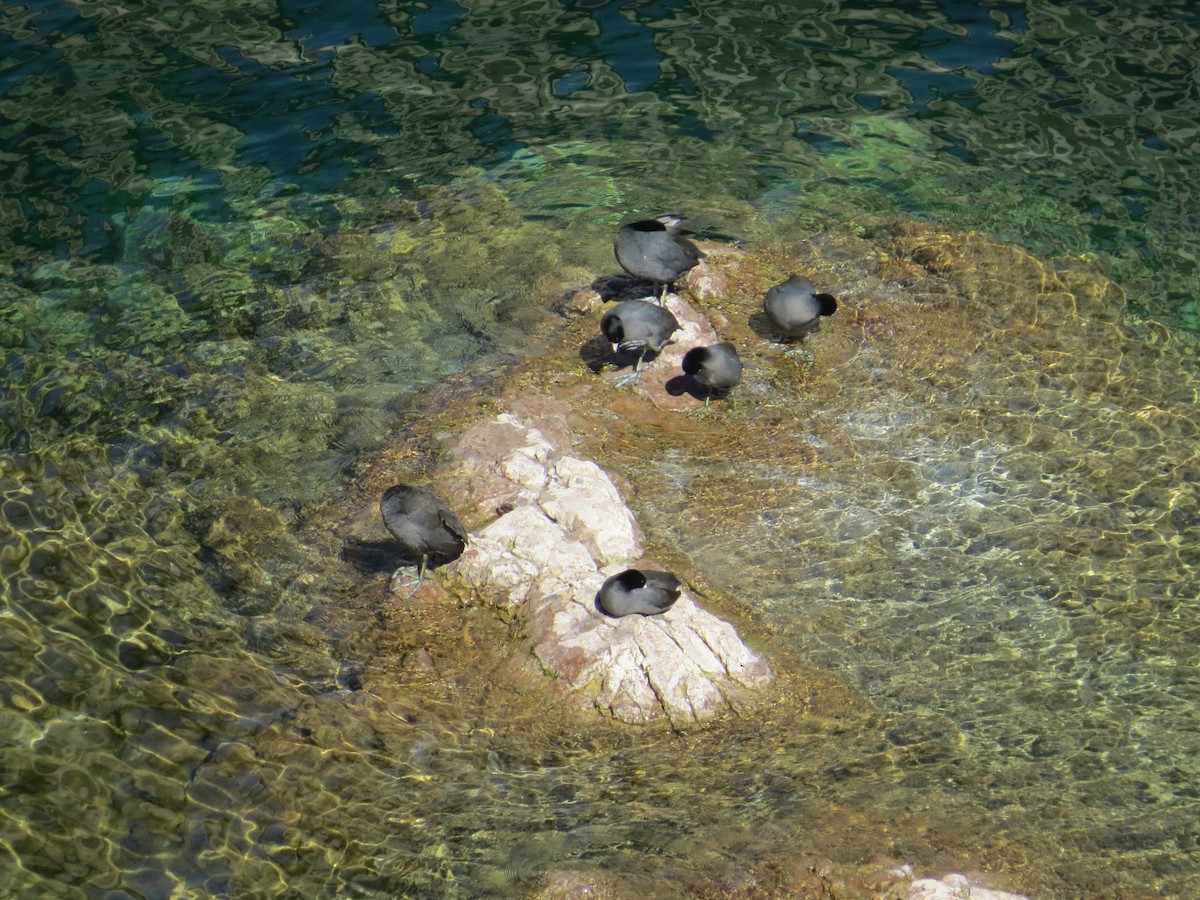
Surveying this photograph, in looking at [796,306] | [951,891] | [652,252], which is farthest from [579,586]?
[796,306]

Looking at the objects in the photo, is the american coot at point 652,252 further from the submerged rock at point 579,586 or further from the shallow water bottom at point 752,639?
the submerged rock at point 579,586

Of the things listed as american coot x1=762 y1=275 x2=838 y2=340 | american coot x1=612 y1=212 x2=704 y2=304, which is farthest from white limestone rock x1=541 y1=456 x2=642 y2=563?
american coot x1=762 y1=275 x2=838 y2=340

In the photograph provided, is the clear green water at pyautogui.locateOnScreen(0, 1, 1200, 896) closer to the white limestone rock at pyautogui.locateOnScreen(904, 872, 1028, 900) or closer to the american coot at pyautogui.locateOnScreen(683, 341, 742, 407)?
the white limestone rock at pyautogui.locateOnScreen(904, 872, 1028, 900)

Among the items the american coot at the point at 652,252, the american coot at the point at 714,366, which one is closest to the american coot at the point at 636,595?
the american coot at the point at 714,366

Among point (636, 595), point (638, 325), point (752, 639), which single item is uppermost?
point (636, 595)

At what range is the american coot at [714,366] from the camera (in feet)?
27.2

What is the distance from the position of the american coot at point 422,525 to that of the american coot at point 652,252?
289 centimetres

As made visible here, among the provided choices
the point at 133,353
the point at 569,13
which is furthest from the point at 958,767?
the point at 569,13

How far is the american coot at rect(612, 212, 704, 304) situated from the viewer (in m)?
8.83

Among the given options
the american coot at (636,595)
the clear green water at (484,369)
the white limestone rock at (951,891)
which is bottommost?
the clear green water at (484,369)

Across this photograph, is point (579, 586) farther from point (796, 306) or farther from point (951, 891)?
point (796, 306)

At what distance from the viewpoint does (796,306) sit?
8.88 metres

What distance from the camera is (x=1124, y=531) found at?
294 inches

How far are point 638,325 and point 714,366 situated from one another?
0.66 metres
